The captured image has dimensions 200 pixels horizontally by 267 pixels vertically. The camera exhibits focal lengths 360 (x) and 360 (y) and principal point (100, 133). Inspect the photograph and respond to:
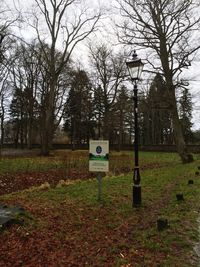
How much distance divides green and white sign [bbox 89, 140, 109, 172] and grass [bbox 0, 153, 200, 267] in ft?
3.06

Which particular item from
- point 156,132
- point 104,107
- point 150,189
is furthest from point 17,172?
point 156,132

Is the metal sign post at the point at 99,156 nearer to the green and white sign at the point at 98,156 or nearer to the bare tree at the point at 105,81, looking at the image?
the green and white sign at the point at 98,156

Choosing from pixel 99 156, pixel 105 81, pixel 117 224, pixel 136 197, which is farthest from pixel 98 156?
pixel 105 81

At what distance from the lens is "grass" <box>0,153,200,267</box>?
18.3 ft

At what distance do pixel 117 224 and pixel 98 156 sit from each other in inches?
106

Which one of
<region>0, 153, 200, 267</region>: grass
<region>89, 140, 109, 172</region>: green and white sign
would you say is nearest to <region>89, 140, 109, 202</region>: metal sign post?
<region>89, 140, 109, 172</region>: green and white sign

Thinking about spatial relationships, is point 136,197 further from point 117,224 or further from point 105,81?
point 105,81

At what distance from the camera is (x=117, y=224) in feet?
24.4

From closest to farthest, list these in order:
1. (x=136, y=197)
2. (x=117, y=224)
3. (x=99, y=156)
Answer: (x=117, y=224) < (x=136, y=197) < (x=99, y=156)

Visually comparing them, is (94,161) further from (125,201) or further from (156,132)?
(156,132)

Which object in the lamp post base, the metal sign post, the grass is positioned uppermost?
the metal sign post

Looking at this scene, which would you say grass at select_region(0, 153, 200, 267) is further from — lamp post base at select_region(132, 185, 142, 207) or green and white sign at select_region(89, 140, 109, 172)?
green and white sign at select_region(89, 140, 109, 172)

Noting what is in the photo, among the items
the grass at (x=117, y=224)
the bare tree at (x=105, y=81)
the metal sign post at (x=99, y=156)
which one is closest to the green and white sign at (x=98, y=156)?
the metal sign post at (x=99, y=156)

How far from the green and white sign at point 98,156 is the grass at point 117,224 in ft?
3.06
